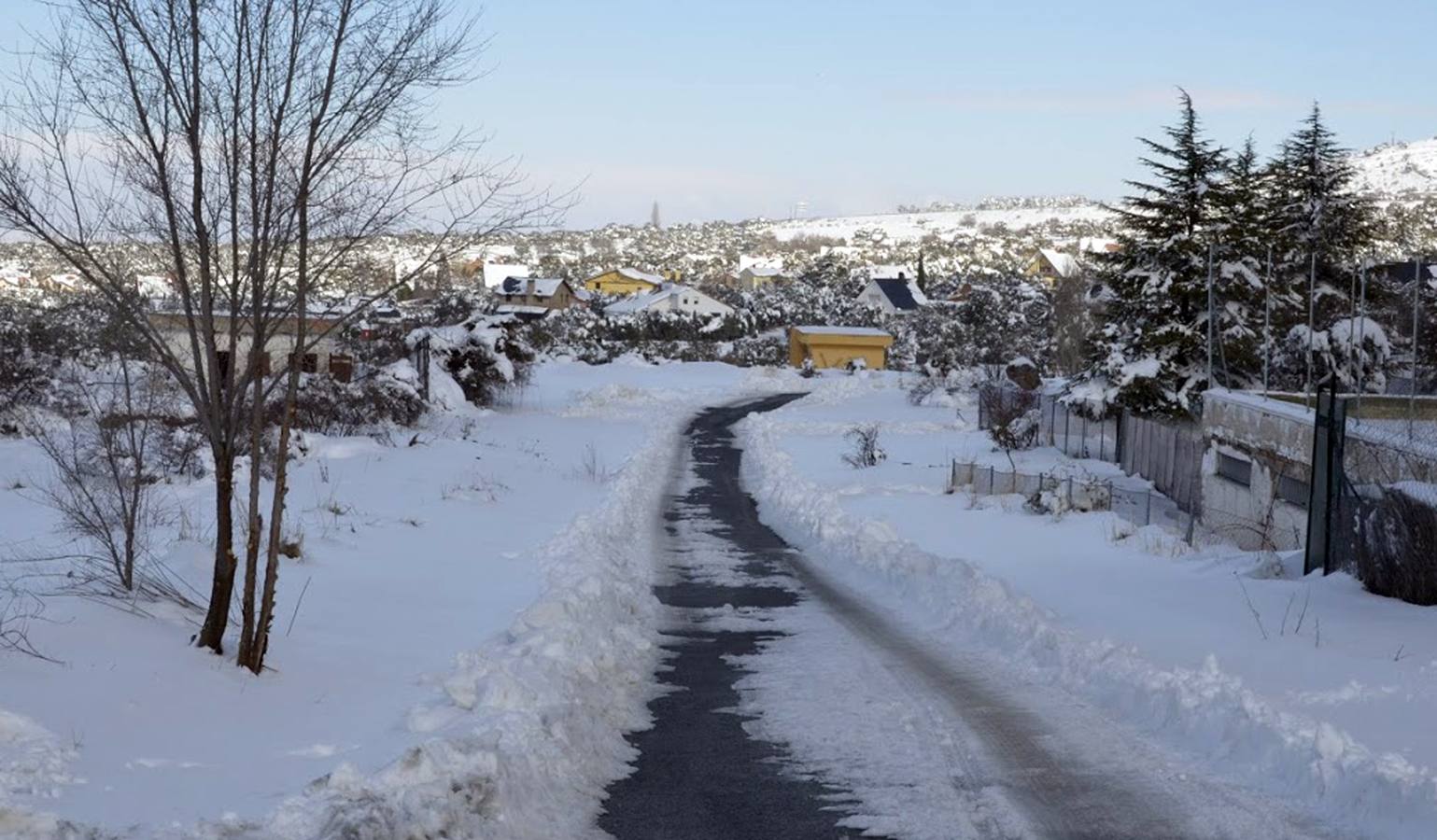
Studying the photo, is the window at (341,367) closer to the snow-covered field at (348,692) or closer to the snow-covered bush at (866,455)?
the snow-covered bush at (866,455)

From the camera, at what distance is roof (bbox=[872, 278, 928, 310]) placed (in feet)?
439

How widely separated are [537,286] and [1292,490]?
376 ft

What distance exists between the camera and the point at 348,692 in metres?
8.88

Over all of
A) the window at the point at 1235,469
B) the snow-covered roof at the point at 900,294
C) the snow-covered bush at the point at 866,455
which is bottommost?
the snow-covered bush at the point at 866,455

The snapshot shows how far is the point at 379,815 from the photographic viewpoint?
609 cm

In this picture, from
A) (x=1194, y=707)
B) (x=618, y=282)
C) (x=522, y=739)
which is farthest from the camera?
(x=618, y=282)

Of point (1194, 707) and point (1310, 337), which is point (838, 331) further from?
point (1194, 707)

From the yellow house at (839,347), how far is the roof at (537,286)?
4592cm

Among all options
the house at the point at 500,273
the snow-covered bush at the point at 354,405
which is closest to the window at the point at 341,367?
the snow-covered bush at the point at 354,405

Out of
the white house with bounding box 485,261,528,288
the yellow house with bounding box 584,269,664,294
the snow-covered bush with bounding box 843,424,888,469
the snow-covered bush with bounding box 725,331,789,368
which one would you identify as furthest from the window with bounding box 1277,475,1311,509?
the yellow house with bounding box 584,269,664,294

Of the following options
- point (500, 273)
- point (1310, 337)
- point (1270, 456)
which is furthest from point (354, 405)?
point (500, 273)

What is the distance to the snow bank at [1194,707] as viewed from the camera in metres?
7.13

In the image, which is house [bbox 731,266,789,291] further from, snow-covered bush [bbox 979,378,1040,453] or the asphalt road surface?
the asphalt road surface

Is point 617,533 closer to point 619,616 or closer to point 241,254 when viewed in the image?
point 619,616
